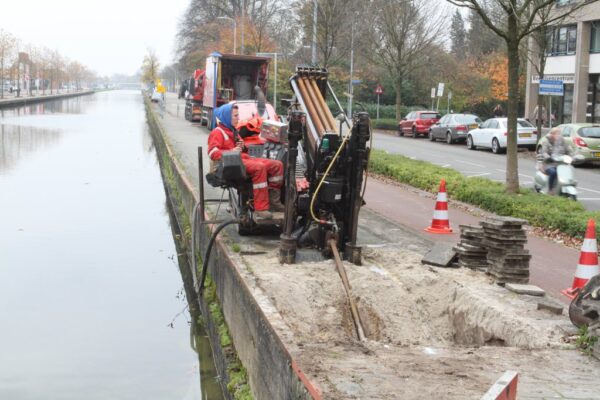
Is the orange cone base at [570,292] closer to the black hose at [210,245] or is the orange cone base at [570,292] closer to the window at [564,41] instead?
the black hose at [210,245]

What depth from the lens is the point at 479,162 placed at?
2686 cm

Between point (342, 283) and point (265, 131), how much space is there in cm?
271

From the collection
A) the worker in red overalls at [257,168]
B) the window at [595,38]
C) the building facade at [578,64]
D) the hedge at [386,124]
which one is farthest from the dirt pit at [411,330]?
the hedge at [386,124]

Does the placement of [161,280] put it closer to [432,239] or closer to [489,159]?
[432,239]

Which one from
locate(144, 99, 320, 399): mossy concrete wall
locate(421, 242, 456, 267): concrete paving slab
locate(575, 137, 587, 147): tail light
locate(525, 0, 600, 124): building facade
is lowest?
locate(144, 99, 320, 399): mossy concrete wall

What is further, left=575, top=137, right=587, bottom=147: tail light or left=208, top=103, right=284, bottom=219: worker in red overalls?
left=575, top=137, right=587, bottom=147: tail light

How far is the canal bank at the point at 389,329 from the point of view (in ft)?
17.3

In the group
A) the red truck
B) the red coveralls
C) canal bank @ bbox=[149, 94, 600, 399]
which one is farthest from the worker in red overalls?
the red truck

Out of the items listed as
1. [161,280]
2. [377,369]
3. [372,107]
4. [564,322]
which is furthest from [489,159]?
[372,107]

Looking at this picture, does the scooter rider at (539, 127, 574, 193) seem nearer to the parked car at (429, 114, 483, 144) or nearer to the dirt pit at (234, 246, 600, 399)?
the dirt pit at (234, 246, 600, 399)

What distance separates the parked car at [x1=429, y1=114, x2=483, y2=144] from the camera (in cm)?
3569

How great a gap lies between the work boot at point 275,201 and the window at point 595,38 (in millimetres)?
34439

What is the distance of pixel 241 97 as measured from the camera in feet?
117

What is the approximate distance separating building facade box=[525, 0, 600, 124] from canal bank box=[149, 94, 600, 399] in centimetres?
3206
